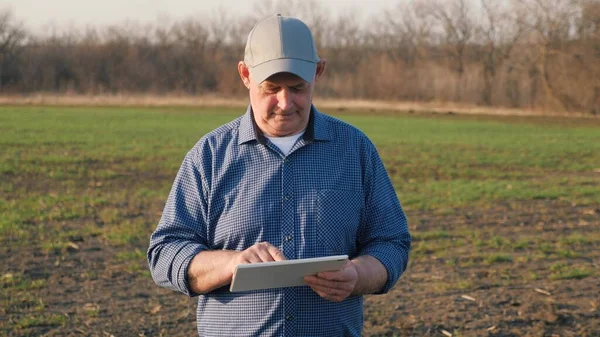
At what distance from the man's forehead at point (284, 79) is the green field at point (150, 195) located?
4152 mm

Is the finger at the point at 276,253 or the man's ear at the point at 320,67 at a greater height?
the man's ear at the point at 320,67

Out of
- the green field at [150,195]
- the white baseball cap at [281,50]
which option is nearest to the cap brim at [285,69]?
the white baseball cap at [281,50]

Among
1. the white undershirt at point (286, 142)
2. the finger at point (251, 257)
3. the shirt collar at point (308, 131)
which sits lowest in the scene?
the finger at point (251, 257)

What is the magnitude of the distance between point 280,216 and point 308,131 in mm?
303

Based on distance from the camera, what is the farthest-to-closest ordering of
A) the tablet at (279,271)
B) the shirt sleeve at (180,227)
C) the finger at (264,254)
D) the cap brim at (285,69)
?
the shirt sleeve at (180,227), the cap brim at (285,69), the finger at (264,254), the tablet at (279,271)

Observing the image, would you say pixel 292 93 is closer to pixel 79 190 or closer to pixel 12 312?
pixel 12 312

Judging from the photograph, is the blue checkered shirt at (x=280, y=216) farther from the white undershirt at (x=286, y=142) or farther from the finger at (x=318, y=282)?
the finger at (x=318, y=282)

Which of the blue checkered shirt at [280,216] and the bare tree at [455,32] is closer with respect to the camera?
the blue checkered shirt at [280,216]

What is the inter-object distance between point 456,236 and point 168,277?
25.2ft

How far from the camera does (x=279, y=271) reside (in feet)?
7.68

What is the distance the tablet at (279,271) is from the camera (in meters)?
2.29

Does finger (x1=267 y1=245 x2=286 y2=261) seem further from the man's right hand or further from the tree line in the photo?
the tree line

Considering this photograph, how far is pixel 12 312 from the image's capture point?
6438 mm

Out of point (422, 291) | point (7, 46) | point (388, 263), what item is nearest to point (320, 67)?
point (388, 263)
